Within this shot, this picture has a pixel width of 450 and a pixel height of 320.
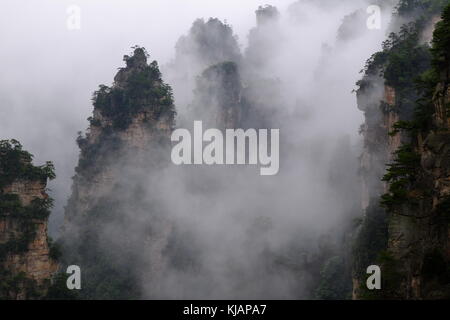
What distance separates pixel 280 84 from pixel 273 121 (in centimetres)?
665

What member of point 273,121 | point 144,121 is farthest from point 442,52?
point 273,121

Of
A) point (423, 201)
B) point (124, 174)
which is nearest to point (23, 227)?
point (423, 201)

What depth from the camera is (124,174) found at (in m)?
61.7

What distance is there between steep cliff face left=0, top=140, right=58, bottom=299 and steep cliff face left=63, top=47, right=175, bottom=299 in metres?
22.9

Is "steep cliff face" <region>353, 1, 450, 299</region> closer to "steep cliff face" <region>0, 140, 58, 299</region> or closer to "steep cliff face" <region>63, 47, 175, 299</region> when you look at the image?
"steep cliff face" <region>0, 140, 58, 299</region>

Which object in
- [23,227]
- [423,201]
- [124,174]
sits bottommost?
[23,227]

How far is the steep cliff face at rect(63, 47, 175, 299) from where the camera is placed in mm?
60656

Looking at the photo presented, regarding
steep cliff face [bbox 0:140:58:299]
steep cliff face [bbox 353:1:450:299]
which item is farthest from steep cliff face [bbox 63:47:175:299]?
steep cliff face [bbox 353:1:450:299]

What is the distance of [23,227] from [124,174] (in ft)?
84.1

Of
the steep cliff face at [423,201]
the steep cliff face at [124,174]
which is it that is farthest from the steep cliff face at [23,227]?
the steep cliff face at [124,174]

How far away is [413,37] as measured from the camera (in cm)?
4366

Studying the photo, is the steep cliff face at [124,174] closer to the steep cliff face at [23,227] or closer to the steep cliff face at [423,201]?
the steep cliff face at [23,227]

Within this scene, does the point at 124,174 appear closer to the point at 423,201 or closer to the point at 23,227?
the point at 23,227

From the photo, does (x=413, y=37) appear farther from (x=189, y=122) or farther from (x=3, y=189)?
(x=189, y=122)
